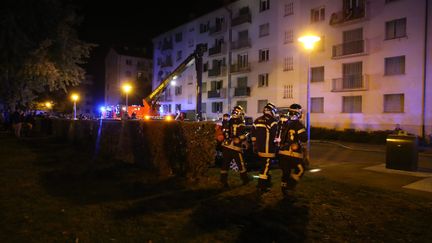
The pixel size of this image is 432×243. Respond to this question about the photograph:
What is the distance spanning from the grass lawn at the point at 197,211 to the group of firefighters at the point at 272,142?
15.7 inches

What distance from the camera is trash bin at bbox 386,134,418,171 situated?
443 inches

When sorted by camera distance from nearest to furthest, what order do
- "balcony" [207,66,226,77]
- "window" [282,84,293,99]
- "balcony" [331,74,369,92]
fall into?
"balcony" [331,74,369,92], "window" [282,84,293,99], "balcony" [207,66,226,77]

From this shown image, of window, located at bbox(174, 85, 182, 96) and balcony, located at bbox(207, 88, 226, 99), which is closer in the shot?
balcony, located at bbox(207, 88, 226, 99)

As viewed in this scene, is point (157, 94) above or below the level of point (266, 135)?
above

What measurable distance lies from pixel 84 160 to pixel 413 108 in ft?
73.4

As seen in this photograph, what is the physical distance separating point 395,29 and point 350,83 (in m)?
5.03

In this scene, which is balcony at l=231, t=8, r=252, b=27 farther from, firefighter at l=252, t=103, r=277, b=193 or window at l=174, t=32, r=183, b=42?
firefighter at l=252, t=103, r=277, b=193

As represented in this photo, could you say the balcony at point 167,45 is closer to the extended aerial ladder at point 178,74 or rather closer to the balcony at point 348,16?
the balcony at point 348,16

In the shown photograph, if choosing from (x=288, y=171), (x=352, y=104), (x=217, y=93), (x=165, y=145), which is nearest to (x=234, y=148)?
(x=288, y=171)

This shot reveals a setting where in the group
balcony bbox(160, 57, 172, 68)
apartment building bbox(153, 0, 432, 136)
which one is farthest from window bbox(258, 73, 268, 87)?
balcony bbox(160, 57, 172, 68)

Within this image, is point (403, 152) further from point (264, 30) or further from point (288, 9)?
point (264, 30)

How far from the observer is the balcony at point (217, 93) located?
4336 cm

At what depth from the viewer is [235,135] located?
8914 mm

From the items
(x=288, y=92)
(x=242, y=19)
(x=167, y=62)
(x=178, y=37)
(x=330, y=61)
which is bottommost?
(x=288, y=92)
